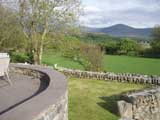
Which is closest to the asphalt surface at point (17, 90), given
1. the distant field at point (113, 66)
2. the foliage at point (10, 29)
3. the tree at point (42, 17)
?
the tree at point (42, 17)

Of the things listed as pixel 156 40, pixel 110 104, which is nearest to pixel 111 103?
pixel 110 104

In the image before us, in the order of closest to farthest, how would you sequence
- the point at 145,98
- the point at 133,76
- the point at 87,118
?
the point at 87,118 < the point at 145,98 < the point at 133,76

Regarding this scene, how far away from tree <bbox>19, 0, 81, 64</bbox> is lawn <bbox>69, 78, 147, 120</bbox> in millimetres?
7481

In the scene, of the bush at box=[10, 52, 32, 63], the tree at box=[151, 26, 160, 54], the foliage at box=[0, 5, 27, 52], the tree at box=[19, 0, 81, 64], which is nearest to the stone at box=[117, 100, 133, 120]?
the tree at box=[19, 0, 81, 64]

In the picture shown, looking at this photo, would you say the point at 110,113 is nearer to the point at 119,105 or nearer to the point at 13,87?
the point at 119,105

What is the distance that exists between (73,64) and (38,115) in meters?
20.7

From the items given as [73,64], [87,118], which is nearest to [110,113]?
[87,118]

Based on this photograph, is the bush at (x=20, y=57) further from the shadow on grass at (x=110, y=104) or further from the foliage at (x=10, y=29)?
the shadow on grass at (x=110, y=104)

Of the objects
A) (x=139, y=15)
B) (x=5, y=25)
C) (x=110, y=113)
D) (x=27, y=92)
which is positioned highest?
(x=139, y=15)

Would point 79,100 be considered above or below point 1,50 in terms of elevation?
below

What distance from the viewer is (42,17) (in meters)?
19.4

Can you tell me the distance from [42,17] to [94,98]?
10.9 metres

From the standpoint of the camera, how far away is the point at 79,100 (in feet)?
30.7

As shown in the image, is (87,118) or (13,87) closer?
(13,87)
